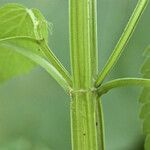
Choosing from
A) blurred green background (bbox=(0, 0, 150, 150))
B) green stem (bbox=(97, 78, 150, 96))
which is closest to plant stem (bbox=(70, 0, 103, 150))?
green stem (bbox=(97, 78, 150, 96))

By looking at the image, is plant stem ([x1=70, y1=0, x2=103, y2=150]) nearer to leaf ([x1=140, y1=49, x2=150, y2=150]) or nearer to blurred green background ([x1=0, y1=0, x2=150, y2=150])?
leaf ([x1=140, y1=49, x2=150, y2=150])

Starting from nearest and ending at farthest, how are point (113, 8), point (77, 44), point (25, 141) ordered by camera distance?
point (77, 44) < point (25, 141) < point (113, 8)

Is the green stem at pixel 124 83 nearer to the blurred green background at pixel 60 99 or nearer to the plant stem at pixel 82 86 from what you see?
the plant stem at pixel 82 86

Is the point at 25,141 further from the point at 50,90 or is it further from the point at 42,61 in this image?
the point at 42,61

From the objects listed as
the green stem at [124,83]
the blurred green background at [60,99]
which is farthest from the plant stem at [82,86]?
the blurred green background at [60,99]

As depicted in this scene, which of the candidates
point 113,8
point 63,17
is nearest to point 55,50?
point 63,17
